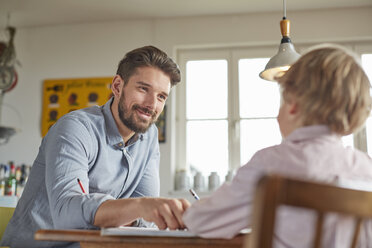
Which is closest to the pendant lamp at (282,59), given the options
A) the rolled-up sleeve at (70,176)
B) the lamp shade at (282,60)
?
the lamp shade at (282,60)

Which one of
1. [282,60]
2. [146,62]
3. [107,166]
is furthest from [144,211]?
[282,60]

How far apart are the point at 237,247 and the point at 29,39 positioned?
13.0 ft

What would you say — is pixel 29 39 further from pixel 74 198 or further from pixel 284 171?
pixel 284 171

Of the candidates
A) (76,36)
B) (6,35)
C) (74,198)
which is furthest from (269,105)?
(74,198)

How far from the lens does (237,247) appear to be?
841 mm

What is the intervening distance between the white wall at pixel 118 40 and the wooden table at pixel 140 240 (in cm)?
291

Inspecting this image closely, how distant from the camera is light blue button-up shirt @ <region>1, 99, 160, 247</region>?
43.0 inches

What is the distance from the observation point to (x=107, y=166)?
1.46m

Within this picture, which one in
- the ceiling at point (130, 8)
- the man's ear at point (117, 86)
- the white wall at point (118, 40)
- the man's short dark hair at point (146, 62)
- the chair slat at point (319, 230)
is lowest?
the chair slat at point (319, 230)

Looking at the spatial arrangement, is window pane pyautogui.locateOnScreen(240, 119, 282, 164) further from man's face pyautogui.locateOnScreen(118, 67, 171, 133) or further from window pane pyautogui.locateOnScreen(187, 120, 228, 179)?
man's face pyautogui.locateOnScreen(118, 67, 171, 133)

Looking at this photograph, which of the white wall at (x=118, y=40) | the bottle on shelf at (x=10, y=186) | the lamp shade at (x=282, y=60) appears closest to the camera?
the lamp shade at (x=282, y=60)

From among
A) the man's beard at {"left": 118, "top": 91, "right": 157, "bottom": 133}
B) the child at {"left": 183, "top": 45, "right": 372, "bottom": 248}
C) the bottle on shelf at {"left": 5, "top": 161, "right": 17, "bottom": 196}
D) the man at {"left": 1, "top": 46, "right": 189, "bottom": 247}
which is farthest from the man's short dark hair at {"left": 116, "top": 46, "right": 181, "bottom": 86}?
the bottle on shelf at {"left": 5, "top": 161, "right": 17, "bottom": 196}

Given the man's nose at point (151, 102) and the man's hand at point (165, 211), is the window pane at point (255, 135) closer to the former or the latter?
the man's nose at point (151, 102)

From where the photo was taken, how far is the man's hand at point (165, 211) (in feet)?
3.04
